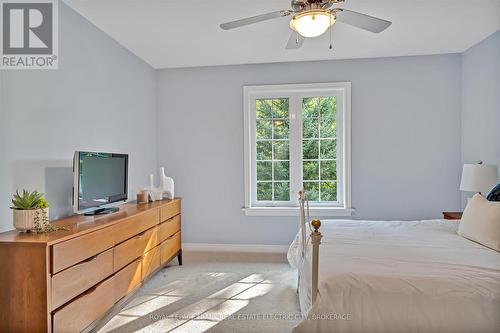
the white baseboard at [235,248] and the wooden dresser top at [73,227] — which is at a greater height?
the wooden dresser top at [73,227]

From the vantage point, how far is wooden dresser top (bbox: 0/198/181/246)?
182cm

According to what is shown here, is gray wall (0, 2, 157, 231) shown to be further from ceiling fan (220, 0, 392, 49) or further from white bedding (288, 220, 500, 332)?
white bedding (288, 220, 500, 332)

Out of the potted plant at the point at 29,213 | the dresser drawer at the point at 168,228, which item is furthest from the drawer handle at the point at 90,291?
the dresser drawer at the point at 168,228

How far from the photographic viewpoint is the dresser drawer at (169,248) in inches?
132

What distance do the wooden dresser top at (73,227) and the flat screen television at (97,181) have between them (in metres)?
0.10

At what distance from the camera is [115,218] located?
8.33 feet

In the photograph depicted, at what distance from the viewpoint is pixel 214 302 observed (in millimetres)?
2824

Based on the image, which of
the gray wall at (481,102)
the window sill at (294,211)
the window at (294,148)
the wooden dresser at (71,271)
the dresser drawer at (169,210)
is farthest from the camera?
the window at (294,148)

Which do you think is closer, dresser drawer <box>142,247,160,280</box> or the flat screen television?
the flat screen television

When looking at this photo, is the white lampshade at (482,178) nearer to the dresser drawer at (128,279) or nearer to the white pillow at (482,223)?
the white pillow at (482,223)

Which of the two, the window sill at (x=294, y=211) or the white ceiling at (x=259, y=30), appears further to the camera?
the window sill at (x=294, y=211)

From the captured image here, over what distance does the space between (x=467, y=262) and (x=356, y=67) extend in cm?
283

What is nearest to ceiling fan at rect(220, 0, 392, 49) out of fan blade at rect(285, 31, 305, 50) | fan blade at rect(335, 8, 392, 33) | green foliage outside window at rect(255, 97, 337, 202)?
fan blade at rect(335, 8, 392, 33)

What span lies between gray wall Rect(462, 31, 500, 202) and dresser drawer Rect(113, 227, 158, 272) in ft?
11.4
